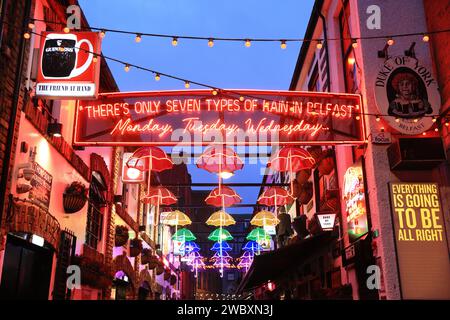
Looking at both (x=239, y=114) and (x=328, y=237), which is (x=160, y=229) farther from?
(x=239, y=114)

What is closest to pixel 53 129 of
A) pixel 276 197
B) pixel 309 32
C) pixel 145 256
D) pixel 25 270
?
pixel 25 270

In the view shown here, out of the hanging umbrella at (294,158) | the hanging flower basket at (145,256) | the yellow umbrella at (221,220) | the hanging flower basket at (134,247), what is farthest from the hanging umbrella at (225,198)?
the hanging flower basket at (145,256)

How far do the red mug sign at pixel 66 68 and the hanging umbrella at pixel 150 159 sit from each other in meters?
3.99

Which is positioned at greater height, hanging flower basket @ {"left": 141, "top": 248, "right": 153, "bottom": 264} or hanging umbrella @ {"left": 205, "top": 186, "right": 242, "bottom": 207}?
hanging umbrella @ {"left": 205, "top": 186, "right": 242, "bottom": 207}

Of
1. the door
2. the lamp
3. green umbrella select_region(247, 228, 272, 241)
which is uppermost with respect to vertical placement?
green umbrella select_region(247, 228, 272, 241)

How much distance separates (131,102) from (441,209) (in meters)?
6.75

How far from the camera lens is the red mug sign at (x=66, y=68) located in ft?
26.9

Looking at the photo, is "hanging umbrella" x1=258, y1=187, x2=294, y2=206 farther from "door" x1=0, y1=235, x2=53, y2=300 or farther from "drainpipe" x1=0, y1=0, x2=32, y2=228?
"drainpipe" x1=0, y1=0, x2=32, y2=228

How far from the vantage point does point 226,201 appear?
15.7 m

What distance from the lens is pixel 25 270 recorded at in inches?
339

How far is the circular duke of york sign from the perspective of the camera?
9141 mm

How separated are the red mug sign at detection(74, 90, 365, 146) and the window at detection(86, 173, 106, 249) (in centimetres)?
328

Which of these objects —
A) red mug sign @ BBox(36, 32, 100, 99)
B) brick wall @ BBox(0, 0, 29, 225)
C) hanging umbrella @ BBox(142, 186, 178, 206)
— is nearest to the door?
brick wall @ BBox(0, 0, 29, 225)

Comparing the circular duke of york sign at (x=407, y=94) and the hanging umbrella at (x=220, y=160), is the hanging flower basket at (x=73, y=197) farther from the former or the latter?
the circular duke of york sign at (x=407, y=94)
